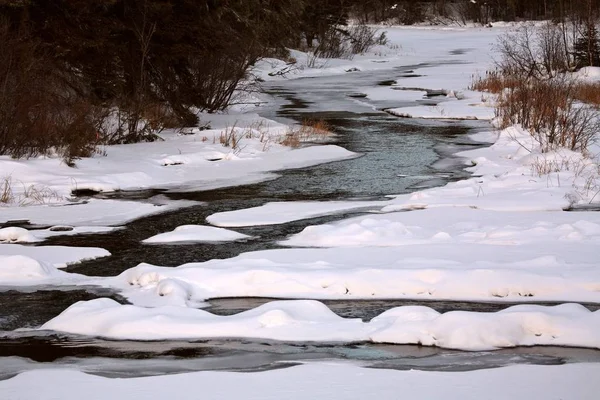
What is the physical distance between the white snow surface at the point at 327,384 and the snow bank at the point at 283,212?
18.4 ft

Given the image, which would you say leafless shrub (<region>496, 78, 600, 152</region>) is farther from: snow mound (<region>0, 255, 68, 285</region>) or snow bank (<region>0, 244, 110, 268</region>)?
snow mound (<region>0, 255, 68, 285</region>)

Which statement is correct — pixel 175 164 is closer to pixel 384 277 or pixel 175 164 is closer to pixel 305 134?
pixel 305 134

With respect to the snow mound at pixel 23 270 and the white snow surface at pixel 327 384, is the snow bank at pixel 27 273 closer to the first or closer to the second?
the snow mound at pixel 23 270

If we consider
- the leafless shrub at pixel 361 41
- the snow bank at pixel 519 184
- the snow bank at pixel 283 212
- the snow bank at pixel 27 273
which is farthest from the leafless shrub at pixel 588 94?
the leafless shrub at pixel 361 41

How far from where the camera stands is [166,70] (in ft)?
62.8

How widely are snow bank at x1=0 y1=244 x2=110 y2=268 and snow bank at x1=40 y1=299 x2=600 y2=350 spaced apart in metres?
2.01

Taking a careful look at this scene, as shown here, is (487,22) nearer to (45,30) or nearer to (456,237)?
(45,30)

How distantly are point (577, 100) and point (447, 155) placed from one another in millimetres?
7307

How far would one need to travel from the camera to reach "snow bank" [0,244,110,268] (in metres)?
9.20

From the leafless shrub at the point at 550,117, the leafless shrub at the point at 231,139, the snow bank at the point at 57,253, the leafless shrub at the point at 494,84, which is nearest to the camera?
the snow bank at the point at 57,253

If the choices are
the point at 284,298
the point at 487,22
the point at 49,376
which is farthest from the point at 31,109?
the point at 487,22

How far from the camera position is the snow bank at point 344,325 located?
6.39 meters

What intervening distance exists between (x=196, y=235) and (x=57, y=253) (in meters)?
1.57

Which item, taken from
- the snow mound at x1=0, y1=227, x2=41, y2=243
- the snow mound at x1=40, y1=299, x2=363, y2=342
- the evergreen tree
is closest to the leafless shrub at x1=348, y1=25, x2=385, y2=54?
the evergreen tree
